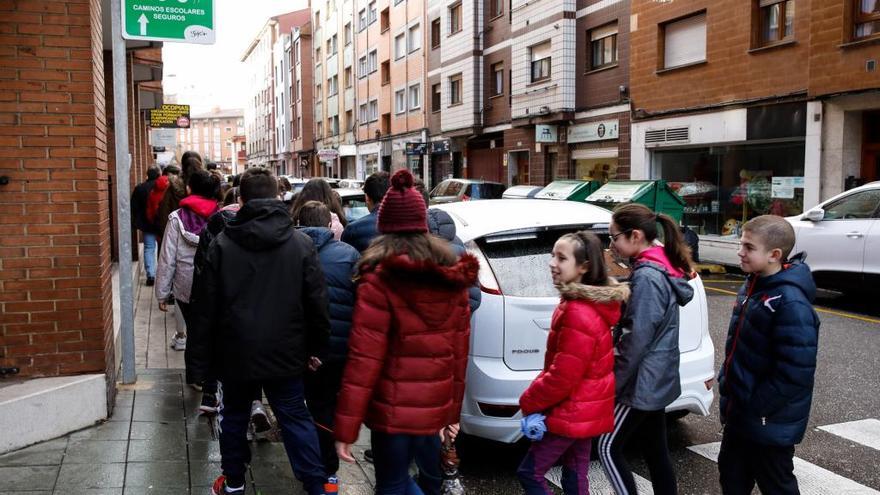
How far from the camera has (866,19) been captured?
14312 mm

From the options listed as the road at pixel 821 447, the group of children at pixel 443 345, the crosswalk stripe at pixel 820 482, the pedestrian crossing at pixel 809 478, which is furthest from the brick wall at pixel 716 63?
the group of children at pixel 443 345

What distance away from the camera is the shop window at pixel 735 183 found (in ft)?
52.6

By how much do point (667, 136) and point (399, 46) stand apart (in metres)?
22.2

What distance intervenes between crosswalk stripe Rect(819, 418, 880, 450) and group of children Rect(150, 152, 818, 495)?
7.21 ft

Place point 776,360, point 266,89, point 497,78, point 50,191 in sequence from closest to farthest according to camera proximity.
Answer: point 776,360 → point 50,191 → point 497,78 → point 266,89

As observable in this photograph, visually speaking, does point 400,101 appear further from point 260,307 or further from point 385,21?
point 260,307

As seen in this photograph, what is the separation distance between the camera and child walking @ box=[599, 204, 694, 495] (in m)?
3.56

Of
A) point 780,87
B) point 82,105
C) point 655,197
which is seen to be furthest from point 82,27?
point 780,87

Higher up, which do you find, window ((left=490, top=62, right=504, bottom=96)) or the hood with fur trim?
window ((left=490, top=62, right=504, bottom=96))

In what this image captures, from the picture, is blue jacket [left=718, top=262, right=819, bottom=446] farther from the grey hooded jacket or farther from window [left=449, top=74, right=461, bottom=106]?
window [left=449, top=74, right=461, bottom=106]

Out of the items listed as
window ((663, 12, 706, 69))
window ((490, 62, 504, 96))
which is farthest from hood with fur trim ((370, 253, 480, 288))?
window ((490, 62, 504, 96))

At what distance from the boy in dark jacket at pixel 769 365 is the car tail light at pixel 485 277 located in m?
1.31

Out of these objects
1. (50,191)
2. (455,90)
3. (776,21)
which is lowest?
(50,191)

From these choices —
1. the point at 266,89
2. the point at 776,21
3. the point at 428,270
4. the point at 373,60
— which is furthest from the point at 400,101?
the point at 266,89
